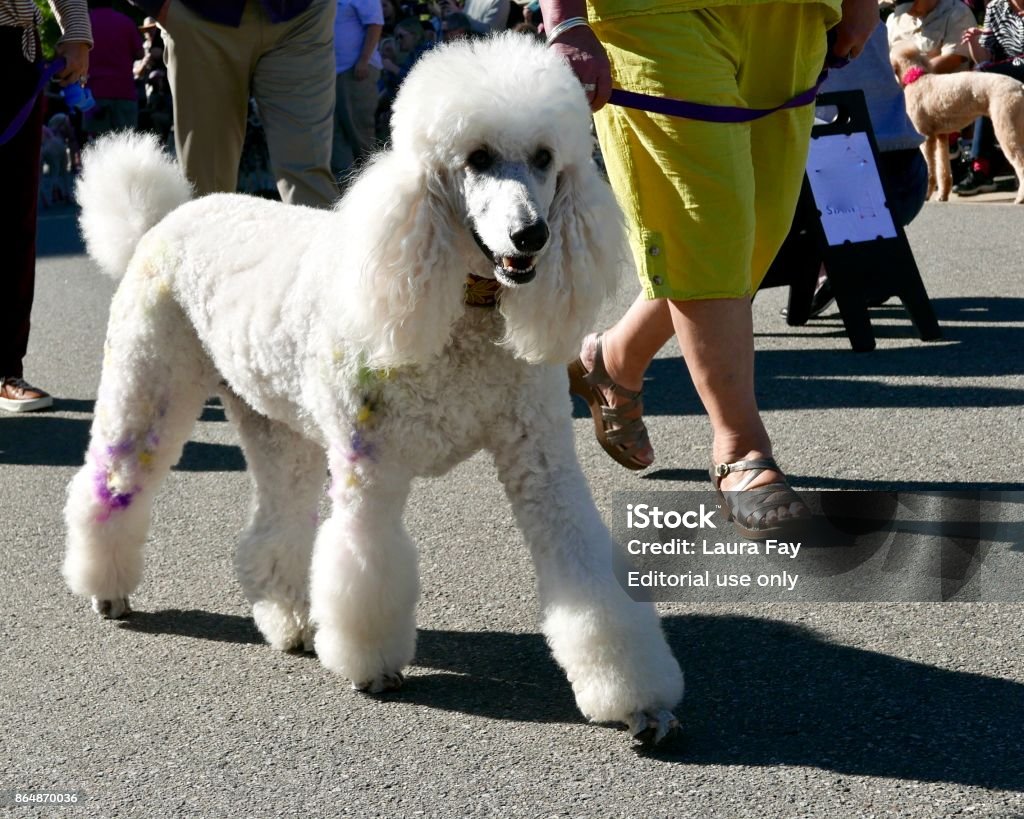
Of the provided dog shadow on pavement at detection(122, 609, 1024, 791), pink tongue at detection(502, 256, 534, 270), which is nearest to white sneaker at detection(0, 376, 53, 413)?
dog shadow on pavement at detection(122, 609, 1024, 791)

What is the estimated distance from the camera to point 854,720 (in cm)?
270

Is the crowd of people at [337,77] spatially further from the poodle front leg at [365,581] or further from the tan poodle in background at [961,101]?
the poodle front leg at [365,581]

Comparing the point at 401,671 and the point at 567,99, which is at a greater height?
the point at 567,99

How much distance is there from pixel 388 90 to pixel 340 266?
1124 centimetres

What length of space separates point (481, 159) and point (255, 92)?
7.88ft

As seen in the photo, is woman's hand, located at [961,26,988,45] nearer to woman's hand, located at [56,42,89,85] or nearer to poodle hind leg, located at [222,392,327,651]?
woman's hand, located at [56,42,89,85]

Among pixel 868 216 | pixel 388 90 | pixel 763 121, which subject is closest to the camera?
pixel 763 121

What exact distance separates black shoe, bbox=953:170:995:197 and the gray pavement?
21.0ft

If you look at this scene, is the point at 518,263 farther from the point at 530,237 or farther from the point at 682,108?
the point at 682,108

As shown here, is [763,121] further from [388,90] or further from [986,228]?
[388,90]

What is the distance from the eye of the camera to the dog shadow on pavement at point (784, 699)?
2549 millimetres

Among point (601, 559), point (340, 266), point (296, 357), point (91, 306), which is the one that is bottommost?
point (91, 306)

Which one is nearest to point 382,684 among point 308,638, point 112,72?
point 308,638

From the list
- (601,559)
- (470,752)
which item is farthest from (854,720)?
(470,752)
